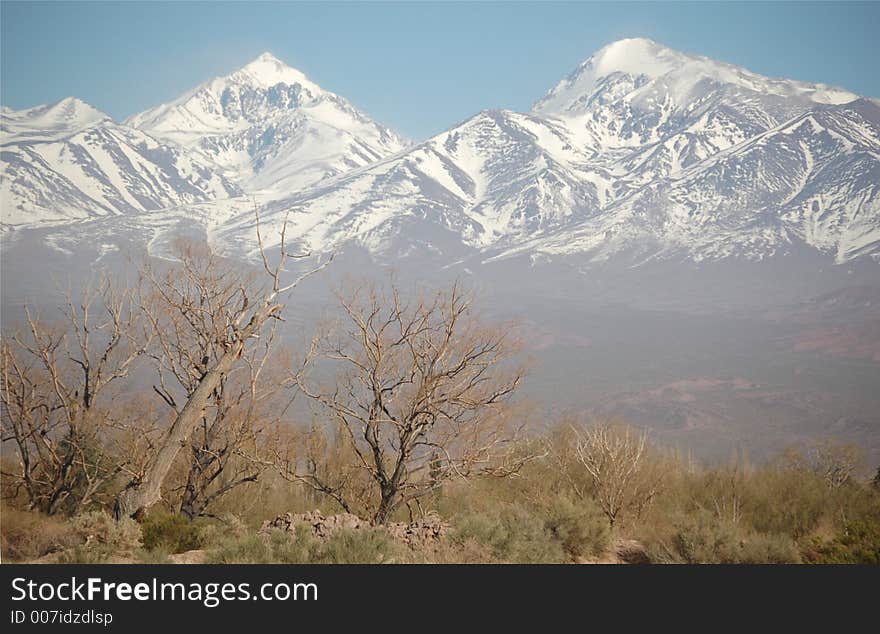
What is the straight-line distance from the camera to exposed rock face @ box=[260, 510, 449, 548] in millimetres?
10906

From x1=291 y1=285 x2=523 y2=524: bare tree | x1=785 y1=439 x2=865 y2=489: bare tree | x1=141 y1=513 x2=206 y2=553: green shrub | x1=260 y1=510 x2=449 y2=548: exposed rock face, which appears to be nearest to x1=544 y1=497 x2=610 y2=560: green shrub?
x1=260 y1=510 x2=449 y2=548: exposed rock face

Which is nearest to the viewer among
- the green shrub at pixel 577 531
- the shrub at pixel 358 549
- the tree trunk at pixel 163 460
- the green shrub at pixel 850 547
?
the shrub at pixel 358 549

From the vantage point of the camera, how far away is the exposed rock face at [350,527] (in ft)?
35.8

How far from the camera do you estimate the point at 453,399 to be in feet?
45.7

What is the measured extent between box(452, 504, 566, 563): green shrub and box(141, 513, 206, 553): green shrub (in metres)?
3.65

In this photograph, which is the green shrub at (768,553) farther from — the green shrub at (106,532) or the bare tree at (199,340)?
the green shrub at (106,532)

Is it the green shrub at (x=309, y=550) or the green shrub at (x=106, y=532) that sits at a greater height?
the green shrub at (x=106, y=532)

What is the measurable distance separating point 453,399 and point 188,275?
5.91m

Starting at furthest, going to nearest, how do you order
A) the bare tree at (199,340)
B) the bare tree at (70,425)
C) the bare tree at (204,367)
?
the bare tree at (70,425) < the bare tree at (204,367) < the bare tree at (199,340)

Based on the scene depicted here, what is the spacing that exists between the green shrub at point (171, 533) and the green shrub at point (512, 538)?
3647mm

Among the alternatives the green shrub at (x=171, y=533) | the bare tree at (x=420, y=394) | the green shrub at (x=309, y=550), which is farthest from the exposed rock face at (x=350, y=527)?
the bare tree at (x=420, y=394)

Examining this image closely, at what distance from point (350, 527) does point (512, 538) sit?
86.8 inches

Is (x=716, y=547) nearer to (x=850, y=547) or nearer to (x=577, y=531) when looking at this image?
(x=850, y=547)
